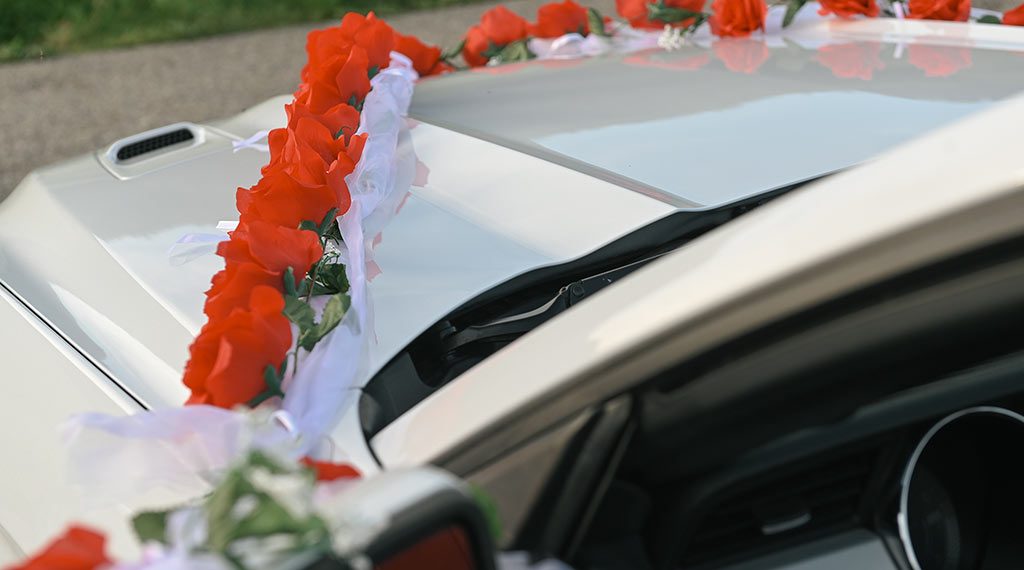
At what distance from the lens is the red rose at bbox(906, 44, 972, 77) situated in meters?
2.07

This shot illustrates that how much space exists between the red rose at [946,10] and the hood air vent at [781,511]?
177 cm

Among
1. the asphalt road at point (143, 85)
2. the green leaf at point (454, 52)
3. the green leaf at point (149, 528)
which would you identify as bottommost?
the asphalt road at point (143, 85)

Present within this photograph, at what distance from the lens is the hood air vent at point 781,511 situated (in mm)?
1140

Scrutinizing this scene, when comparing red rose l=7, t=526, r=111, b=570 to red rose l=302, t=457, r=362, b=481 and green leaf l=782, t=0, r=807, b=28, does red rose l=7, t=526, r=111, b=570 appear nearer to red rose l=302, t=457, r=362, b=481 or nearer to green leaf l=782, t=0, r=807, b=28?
red rose l=302, t=457, r=362, b=481

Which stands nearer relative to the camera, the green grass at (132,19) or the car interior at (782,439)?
the car interior at (782,439)

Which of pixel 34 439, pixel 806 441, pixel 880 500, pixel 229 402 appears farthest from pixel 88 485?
pixel 880 500

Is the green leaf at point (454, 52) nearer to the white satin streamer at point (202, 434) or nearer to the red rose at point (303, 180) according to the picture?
the red rose at point (303, 180)

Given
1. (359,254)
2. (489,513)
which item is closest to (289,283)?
(359,254)

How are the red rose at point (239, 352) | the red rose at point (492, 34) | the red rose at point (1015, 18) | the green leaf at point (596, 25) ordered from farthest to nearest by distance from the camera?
the red rose at point (492, 34)
the green leaf at point (596, 25)
the red rose at point (1015, 18)
the red rose at point (239, 352)

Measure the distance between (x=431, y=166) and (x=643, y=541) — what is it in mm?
929

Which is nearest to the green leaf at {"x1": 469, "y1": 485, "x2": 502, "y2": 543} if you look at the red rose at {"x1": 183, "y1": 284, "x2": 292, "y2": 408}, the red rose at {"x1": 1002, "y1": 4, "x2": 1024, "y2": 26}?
the red rose at {"x1": 183, "y1": 284, "x2": 292, "y2": 408}

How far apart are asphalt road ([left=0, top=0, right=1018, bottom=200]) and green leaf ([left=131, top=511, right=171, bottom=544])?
4.79m

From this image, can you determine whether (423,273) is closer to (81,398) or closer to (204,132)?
(81,398)

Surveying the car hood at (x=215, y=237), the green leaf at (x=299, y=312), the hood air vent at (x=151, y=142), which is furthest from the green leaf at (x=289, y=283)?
the hood air vent at (x=151, y=142)
